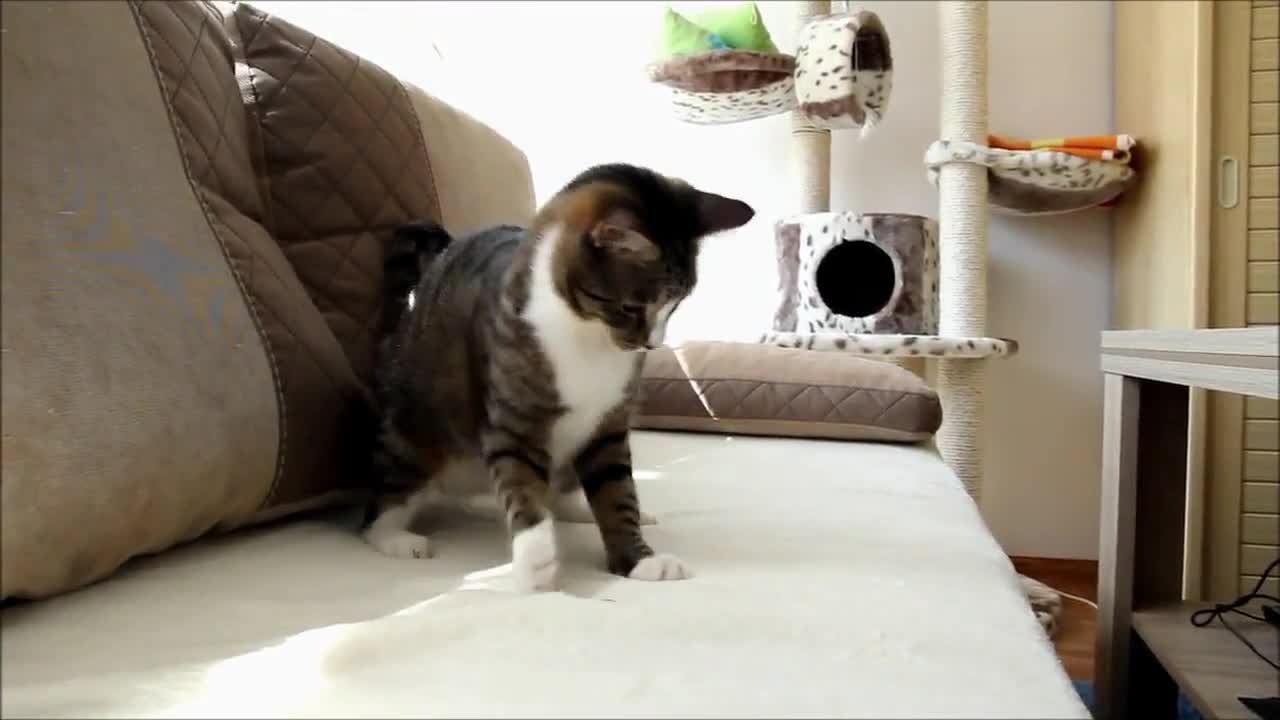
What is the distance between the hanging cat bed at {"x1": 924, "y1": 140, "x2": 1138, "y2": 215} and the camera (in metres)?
2.01

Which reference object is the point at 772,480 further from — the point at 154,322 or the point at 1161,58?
the point at 1161,58

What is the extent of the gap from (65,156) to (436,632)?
0.37m

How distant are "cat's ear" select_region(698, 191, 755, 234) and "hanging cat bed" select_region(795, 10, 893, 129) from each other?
1126mm

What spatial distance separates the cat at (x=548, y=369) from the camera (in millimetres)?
819

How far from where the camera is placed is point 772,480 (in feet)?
3.81

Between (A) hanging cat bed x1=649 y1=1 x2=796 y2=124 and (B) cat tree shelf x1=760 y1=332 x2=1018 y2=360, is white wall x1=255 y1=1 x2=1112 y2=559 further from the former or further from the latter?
(B) cat tree shelf x1=760 y1=332 x2=1018 y2=360

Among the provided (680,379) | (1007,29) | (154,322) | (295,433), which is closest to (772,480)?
(680,379)

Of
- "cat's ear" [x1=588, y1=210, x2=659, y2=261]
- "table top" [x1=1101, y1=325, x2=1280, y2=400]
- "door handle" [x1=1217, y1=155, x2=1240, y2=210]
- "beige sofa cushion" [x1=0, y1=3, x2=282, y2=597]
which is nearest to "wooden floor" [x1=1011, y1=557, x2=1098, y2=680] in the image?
"table top" [x1=1101, y1=325, x2=1280, y2=400]

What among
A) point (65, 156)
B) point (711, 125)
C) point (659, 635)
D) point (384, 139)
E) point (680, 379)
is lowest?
point (659, 635)

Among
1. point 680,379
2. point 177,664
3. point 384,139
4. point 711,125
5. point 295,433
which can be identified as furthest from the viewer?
point 711,125

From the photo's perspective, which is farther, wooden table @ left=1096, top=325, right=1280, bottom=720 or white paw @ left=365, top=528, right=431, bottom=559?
wooden table @ left=1096, top=325, right=1280, bottom=720

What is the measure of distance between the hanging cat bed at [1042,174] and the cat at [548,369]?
1.26 meters

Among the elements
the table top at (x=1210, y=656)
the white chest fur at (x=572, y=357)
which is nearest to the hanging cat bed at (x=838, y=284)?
the table top at (x=1210, y=656)

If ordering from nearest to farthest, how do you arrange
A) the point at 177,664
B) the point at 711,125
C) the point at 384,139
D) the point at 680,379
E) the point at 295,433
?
the point at 177,664 < the point at 295,433 < the point at 384,139 < the point at 680,379 < the point at 711,125
